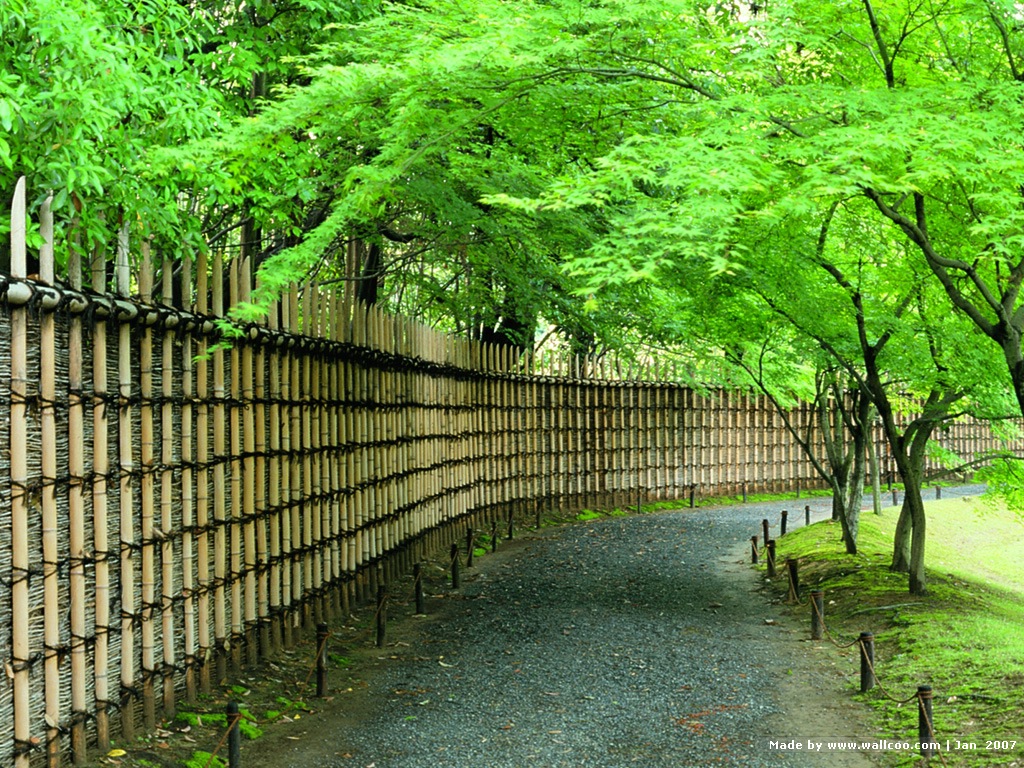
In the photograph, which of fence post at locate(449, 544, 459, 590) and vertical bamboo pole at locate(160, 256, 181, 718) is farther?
fence post at locate(449, 544, 459, 590)

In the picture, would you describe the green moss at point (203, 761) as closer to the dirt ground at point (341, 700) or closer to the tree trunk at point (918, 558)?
the dirt ground at point (341, 700)

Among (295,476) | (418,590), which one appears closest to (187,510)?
(295,476)

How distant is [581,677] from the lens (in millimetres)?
8766

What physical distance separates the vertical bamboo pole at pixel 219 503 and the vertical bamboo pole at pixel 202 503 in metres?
0.10

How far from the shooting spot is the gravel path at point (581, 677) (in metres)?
6.88

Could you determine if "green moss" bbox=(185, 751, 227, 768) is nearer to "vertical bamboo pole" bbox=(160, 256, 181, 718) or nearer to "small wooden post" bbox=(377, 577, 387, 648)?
"vertical bamboo pole" bbox=(160, 256, 181, 718)

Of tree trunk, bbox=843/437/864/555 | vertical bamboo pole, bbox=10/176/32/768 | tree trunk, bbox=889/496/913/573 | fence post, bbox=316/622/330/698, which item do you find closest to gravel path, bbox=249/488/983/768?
fence post, bbox=316/622/330/698

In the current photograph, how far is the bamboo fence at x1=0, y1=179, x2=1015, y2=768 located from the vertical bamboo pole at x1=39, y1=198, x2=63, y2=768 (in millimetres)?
11

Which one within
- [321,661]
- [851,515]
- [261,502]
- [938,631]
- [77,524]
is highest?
[77,524]

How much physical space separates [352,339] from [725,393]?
15422mm

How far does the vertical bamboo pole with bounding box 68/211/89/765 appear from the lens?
556 cm

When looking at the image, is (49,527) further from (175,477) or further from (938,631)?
(938,631)

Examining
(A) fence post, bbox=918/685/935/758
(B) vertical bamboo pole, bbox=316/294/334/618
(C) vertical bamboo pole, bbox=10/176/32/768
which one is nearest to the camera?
(C) vertical bamboo pole, bbox=10/176/32/768

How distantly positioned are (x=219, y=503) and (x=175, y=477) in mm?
637
